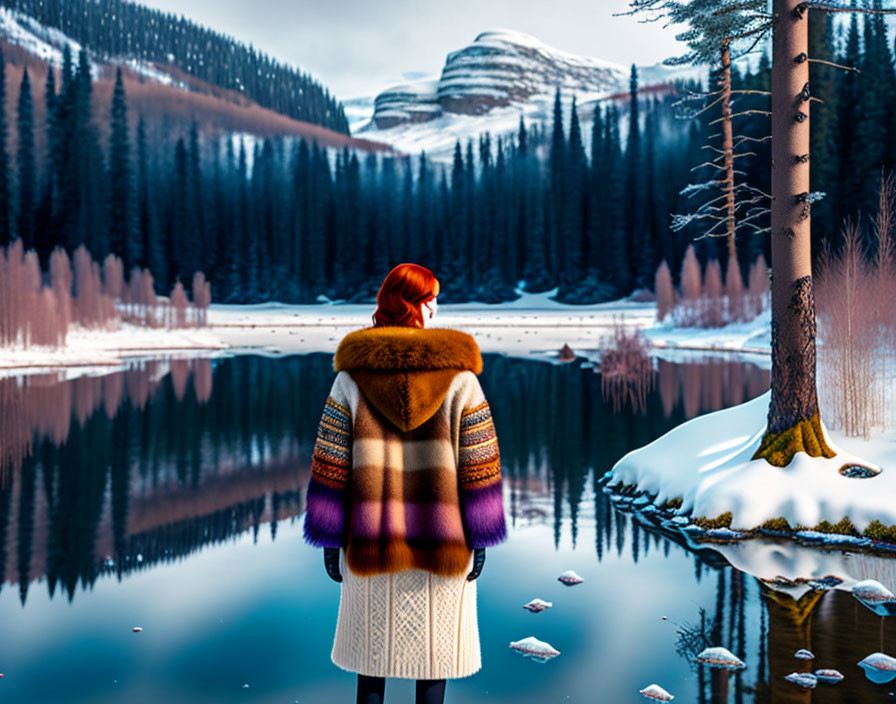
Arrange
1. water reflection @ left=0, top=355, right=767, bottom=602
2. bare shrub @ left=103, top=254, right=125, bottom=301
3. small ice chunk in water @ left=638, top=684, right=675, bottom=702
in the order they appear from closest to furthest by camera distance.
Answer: small ice chunk in water @ left=638, top=684, right=675, bottom=702 → water reflection @ left=0, top=355, right=767, bottom=602 → bare shrub @ left=103, top=254, right=125, bottom=301

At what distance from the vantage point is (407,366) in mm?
3463

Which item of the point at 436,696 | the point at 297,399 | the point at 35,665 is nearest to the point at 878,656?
the point at 436,696

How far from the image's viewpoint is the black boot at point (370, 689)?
3596 mm

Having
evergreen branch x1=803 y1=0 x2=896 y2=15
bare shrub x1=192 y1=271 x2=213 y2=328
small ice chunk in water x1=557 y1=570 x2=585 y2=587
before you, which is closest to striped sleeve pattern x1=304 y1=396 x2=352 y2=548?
small ice chunk in water x1=557 y1=570 x2=585 y2=587

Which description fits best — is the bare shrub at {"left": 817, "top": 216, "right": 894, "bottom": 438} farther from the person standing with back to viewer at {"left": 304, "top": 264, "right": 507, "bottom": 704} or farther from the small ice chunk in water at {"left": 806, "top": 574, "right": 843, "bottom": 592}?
the person standing with back to viewer at {"left": 304, "top": 264, "right": 507, "bottom": 704}

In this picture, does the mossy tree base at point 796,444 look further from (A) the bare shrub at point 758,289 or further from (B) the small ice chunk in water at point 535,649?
(A) the bare shrub at point 758,289

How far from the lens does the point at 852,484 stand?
8.12 meters

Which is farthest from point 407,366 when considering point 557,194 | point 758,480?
point 557,194

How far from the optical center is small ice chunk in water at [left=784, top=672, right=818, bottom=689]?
4699mm

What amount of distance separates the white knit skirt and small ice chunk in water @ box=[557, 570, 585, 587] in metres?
3.28

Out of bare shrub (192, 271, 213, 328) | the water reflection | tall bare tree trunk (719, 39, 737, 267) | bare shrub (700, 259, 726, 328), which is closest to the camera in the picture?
the water reflection

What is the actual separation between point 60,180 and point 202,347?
58045 mm

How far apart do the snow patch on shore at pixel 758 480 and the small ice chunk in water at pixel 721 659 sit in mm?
3095

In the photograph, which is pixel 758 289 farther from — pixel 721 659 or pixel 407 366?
pixel 407 366
